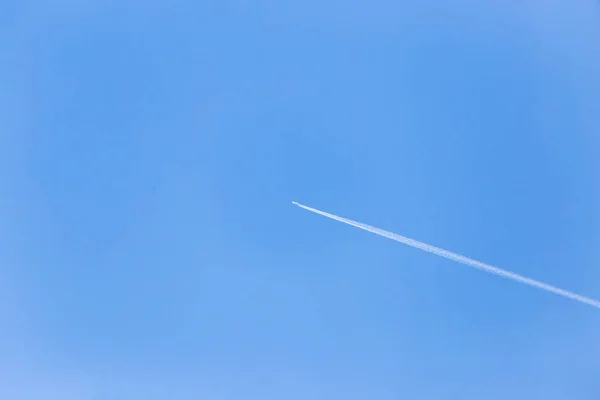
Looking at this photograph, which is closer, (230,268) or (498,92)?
(230,268)

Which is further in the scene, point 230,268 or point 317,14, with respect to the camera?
point 317,14

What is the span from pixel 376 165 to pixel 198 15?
1739mm

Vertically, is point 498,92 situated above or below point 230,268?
above

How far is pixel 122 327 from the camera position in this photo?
13.1 feet

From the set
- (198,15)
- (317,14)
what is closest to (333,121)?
(317,14)

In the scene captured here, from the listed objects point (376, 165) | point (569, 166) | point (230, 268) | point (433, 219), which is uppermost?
point (569, 166)

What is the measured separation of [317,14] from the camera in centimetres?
430

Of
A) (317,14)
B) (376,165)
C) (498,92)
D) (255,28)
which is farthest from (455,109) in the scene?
(255,28)

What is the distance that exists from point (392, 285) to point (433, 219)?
575 mm

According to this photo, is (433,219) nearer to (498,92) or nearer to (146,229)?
(498,92)

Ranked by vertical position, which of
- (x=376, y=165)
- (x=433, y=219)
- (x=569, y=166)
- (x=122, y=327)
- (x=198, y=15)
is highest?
(x=198, y=15)

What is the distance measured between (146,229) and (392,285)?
5.99ft

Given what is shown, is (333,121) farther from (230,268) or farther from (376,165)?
(230,268)

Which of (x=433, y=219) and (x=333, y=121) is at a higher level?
(x=333, y=121)
